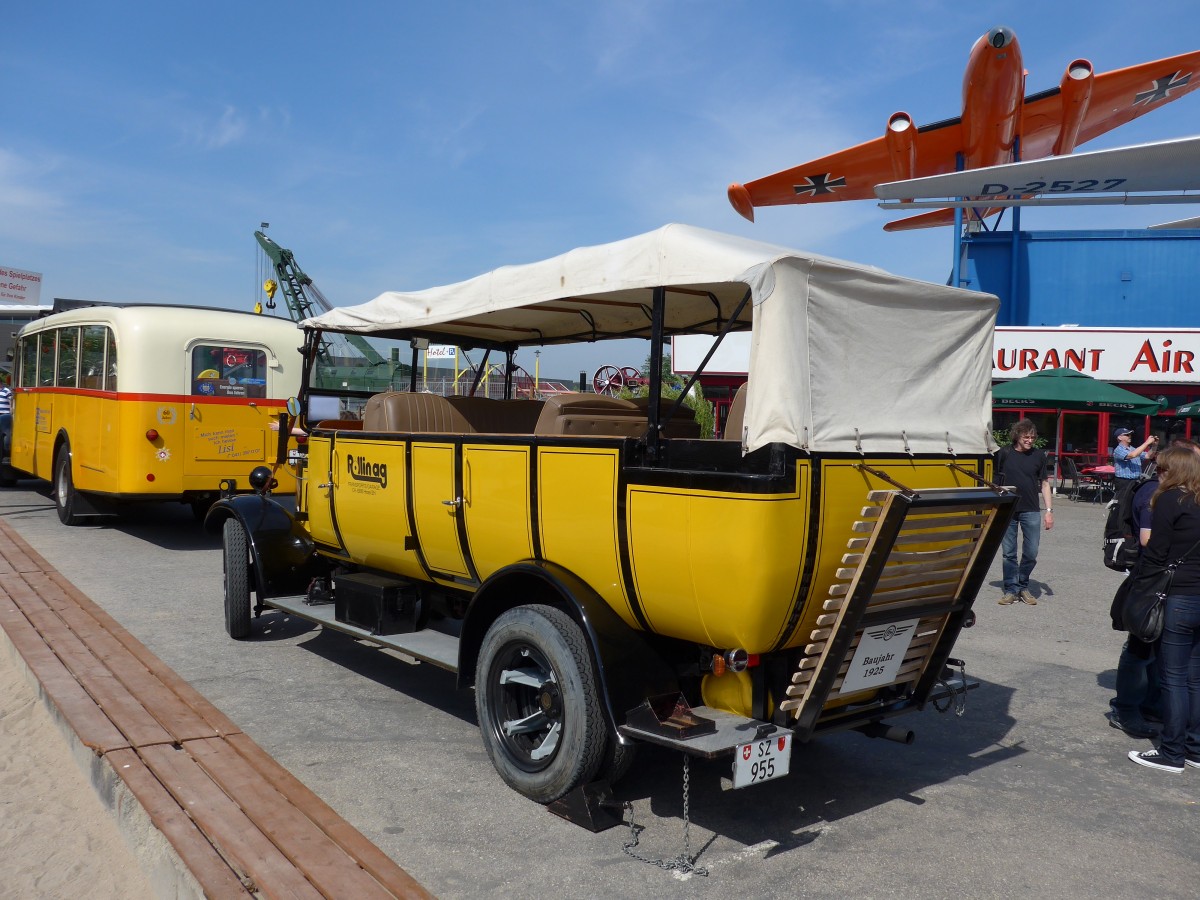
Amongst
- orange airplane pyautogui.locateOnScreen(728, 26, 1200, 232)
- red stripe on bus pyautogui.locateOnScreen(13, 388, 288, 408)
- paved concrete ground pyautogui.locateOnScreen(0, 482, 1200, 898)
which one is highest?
orange airplane pyautogui.locateOnScreen(728, 26, 1200, 232)

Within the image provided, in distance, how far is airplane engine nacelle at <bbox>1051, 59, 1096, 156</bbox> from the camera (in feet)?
72.8

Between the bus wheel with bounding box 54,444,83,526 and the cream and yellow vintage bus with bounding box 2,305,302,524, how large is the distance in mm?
26

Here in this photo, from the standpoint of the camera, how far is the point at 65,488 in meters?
12.3

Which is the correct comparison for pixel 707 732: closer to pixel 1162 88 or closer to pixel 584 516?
pixel 584 516

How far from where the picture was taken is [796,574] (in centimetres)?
349

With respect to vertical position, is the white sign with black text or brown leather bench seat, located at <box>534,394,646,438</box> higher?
brown leather bench seat, located at <box>534,394,646,438</box>

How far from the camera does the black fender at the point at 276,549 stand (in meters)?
6.48

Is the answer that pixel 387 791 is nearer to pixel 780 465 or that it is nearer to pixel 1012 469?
pixel 780 465

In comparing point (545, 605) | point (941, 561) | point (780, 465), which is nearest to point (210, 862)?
point (545, 605)

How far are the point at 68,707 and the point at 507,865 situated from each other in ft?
9.34

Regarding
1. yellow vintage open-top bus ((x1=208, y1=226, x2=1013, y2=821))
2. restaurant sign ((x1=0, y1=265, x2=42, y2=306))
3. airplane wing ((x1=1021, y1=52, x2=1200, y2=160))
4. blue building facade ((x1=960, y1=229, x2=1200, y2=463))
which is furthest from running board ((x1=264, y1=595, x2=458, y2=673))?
restaurant sign ((x1=0, y1=265, x2=42, y2=306))

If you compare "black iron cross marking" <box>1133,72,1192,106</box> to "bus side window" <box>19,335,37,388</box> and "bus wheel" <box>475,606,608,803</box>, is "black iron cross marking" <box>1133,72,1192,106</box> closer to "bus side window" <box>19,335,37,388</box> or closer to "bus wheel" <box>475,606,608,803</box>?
"bus side window" <box>19,335,37,388</box>

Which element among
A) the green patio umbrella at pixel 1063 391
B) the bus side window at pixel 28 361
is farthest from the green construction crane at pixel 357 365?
the green patio umbrella at pixel 1063 391

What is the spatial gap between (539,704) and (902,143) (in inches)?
907
